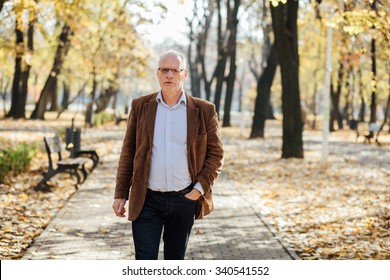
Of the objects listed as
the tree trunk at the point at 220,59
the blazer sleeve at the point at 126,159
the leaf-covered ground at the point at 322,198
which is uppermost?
the tree trunk at the point at 220,59

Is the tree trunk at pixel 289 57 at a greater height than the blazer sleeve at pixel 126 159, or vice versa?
the tree trunk at pixel 289 57

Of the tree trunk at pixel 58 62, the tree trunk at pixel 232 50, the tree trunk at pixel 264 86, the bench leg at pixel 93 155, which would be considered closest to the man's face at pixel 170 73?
the bench leg at pixel 93 155

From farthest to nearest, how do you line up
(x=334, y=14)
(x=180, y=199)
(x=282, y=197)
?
(x=282, y=197)
(x=334, y=14)
(x=180, y=199)

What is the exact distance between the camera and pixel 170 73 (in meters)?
4.58

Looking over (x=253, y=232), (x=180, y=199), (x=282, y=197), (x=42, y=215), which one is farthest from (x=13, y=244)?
(x=282, y=197)

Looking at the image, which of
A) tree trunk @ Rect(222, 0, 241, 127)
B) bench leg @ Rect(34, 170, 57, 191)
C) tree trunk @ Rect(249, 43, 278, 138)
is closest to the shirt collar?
bench leg @ Rect(34, 170, 57, 191)

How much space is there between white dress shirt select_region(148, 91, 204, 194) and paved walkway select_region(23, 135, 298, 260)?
283 centimetres

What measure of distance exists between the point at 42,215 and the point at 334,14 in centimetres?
581

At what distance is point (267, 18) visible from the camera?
96.1 feet

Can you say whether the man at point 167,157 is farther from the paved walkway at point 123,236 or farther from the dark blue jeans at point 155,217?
the paved walkway at point 123,236

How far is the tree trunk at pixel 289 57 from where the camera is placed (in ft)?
61.5

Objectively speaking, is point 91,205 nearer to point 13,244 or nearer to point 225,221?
point 225,221

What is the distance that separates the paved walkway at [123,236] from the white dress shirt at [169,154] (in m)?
2.83

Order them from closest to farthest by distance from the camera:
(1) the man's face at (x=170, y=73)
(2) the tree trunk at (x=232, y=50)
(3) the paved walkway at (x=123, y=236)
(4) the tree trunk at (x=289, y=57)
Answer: (1) the man's face at (x=170, y=73)
(3) the paved walkway at (x=123, y=236)
(4) the tree trunk at (x=289, y=57)
(2) the tree trunk at (x=232, y=50)
